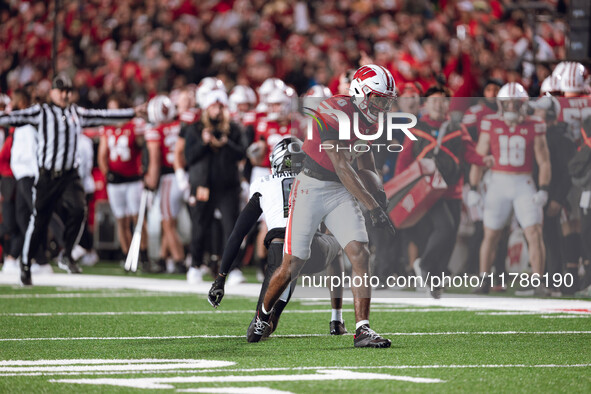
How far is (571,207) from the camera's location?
11.5 metres

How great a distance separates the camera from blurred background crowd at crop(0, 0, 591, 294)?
13672 millimetres

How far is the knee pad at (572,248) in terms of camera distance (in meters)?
11.2

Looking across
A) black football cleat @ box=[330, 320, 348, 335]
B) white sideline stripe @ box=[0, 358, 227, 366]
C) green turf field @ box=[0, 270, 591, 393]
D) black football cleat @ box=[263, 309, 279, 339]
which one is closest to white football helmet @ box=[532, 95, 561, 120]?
green turf field @ box=[0, 270, 591, 393]

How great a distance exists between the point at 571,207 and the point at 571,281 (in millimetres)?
806

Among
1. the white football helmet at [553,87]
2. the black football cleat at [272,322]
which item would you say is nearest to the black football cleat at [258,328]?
the black football cleat at [272,322]

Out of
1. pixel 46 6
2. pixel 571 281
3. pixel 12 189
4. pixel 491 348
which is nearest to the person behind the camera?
Result: pixel 491 348

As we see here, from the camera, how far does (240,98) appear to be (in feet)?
51.4

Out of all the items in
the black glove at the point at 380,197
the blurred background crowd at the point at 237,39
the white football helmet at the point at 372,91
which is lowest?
the black glove at the point at 380,197

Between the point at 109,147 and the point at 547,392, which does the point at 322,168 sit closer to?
the point at 547,392

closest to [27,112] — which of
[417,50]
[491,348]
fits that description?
[491,348]

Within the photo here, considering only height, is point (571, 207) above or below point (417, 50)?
below

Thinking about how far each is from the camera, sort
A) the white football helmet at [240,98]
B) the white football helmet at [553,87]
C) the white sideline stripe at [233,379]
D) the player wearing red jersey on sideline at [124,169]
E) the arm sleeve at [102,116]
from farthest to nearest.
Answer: the player wearing red jersey on sideline at [124,169]
the white football helmet at [240,98]
the arm sleeve at [102,116]
the white football helmet at [553,87]
the white sideline stripe at [233,379]

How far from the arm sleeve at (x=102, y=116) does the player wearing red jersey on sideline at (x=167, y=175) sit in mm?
2075

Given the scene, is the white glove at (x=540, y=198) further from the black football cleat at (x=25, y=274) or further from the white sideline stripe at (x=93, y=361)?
the white sideline stripe at (x=93, y=361)
